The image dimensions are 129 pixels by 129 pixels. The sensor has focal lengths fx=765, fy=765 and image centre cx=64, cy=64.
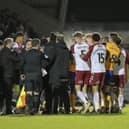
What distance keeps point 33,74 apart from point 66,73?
809 millimetres

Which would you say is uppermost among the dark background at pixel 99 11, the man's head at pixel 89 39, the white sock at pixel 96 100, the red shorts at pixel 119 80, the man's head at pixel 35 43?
the dark background at pixel 99 11

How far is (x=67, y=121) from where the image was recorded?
1582 centimetres

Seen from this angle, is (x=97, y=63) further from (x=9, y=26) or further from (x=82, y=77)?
(x=9, y=26)

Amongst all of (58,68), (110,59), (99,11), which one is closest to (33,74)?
(58,68)

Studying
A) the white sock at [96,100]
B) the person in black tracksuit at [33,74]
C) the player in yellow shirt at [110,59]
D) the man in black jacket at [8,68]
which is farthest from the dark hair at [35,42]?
the white sock at [96,100]

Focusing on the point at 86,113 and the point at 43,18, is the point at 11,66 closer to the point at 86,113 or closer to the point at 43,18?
the point at 86,113

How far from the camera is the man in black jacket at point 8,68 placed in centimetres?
1814

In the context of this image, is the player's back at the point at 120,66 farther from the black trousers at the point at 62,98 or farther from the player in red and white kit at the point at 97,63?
the black trousers at the point at 62,98

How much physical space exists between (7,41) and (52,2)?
25.7 meters

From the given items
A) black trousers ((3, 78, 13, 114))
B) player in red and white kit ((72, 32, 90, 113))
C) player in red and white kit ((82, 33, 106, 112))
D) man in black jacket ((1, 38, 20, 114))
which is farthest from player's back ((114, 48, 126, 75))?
black trousers ((3, 78, 13, 114))

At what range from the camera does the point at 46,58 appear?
17938 mm

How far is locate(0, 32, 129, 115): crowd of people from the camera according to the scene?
17.8 meters

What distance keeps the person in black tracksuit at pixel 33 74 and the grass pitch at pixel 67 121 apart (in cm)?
48

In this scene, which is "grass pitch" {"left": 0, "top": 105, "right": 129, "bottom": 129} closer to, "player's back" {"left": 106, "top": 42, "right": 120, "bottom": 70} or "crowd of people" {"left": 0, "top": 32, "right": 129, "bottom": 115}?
"crowd of people" {"left": 0, "top": 32, "right": 129, "bottom": 115}
